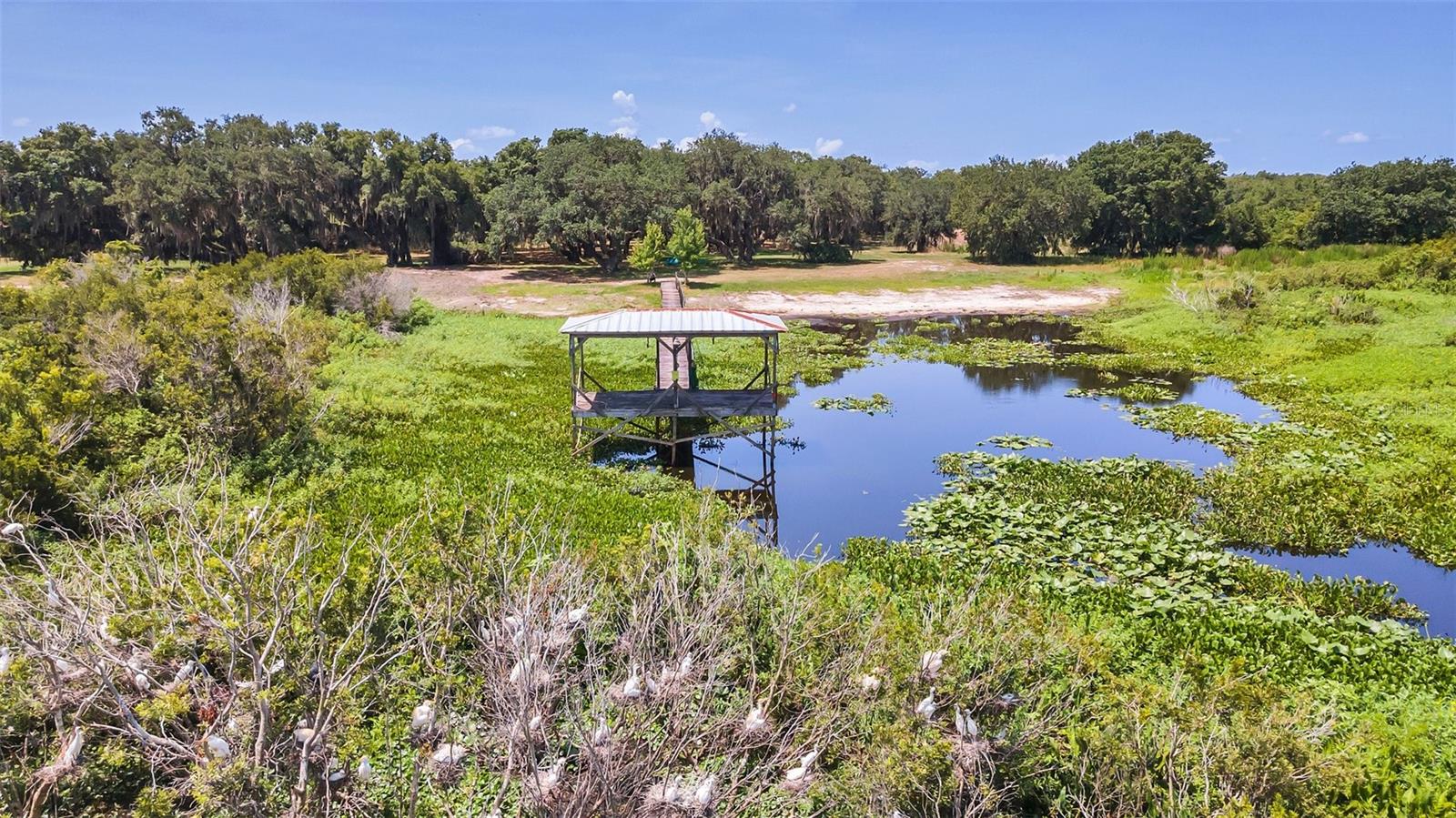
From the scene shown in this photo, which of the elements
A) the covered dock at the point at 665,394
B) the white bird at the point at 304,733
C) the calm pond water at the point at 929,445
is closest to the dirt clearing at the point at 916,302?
the calm pond water at the point at 929,445

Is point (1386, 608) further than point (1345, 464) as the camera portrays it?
No

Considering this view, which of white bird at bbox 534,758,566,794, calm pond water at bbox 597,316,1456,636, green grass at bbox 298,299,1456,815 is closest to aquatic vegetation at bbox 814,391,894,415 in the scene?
calm pond water at bbox 597,316,1456,636

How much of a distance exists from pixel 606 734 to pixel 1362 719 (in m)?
7.12

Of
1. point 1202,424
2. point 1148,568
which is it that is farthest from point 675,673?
point 1202,424

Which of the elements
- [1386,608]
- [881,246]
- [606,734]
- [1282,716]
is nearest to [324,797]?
Result: [606,734]

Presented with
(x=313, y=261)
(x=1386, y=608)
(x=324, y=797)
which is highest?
(x=313, y=261)

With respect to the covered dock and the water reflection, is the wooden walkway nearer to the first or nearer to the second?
the covered dock

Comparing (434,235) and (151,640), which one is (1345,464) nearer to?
(151,640)

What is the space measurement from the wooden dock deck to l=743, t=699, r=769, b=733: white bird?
10291mm

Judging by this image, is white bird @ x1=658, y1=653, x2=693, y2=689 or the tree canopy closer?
white bird @ x1=658, y1=653, x2=693, y2=689

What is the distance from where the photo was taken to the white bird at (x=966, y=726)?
18.1ft

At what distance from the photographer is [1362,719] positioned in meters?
7.46

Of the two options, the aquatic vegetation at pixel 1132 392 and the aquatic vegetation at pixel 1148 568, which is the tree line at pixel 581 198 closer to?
the aquatic vegetation at pixel 1132 392

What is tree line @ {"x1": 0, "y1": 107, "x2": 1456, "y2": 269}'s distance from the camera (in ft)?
143
